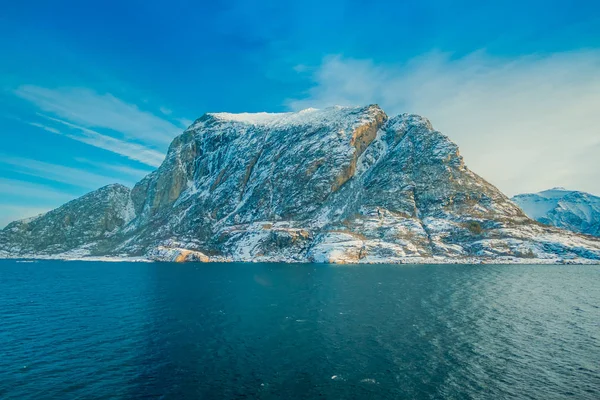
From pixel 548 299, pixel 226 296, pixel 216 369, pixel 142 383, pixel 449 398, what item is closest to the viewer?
pixel 449 398

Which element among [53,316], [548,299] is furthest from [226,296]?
[548,299]

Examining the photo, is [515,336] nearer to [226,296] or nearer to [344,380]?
[344,380]

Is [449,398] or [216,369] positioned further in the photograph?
A: [216,369]

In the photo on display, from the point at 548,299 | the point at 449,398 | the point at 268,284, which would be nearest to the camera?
the point at 449,398

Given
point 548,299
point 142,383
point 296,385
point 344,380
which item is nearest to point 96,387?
point 142,383

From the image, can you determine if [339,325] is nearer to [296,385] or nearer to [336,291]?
[296,385]

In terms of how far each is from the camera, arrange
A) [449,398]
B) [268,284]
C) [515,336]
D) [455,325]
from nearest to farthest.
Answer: [449,398]
[515,336]
[455,325]
[268,284]
